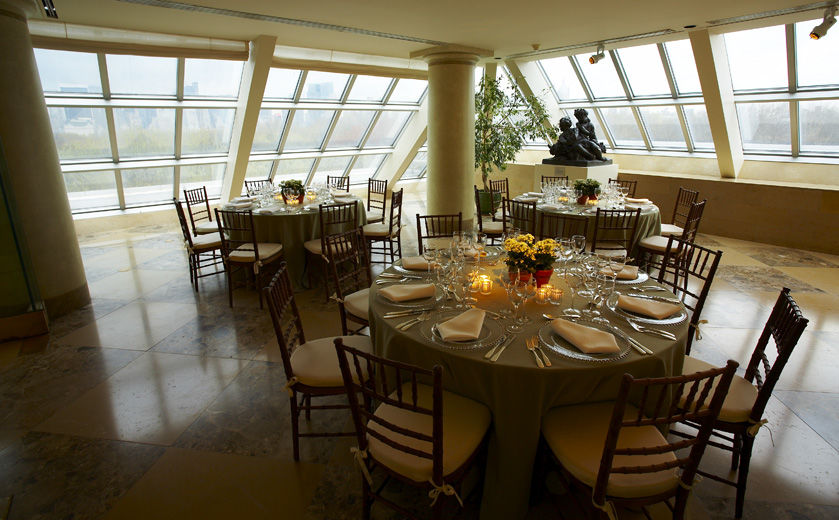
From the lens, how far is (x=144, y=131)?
7.86 metres

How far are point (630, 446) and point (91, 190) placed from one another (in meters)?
9.52

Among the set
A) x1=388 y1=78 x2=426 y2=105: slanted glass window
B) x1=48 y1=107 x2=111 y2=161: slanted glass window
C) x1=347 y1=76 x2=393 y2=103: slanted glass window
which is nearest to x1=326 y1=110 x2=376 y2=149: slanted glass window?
x1=347 y1=76 x2=393 y2=103: slanted glass window

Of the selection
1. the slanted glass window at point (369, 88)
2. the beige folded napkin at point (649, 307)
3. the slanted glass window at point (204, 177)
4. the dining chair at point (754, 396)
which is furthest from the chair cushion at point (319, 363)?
the slanted glass window at point (204, 177)

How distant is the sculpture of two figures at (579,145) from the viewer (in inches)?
320

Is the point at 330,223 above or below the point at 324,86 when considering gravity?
below

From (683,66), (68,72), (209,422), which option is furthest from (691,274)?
(68,72)

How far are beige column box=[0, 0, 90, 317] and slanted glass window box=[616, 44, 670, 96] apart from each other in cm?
872

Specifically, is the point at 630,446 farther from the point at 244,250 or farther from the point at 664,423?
the point at 244,250

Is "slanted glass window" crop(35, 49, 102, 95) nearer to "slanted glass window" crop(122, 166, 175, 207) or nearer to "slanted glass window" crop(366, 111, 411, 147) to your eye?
"slanted glass window" crop(122, 166, 175, 207)

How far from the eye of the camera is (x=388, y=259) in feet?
21.2

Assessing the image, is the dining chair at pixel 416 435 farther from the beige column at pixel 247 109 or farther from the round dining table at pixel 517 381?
the beige column at pixel 247 109

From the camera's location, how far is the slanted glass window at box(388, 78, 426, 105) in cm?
977

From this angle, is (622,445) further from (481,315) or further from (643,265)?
(643,265)

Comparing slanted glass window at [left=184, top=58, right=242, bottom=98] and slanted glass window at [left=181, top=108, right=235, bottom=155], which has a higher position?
slanted glass window at [left=184, top=58, right=242, bottom=98]
